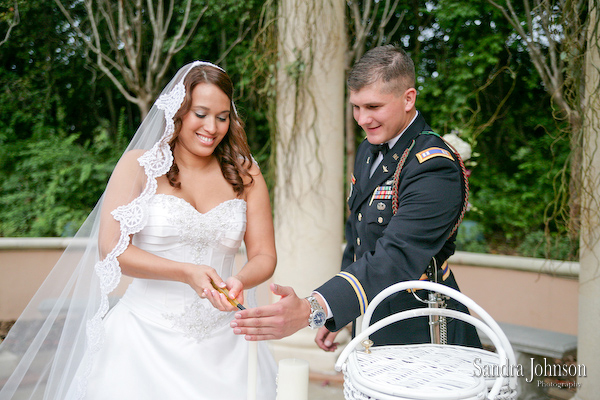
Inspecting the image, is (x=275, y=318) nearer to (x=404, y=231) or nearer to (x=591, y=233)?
(x=404, y=231)

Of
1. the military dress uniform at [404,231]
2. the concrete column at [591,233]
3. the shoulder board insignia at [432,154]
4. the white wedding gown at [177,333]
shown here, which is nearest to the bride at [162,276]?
the white wedding gown at [177,333]

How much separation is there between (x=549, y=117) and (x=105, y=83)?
647 centimetres

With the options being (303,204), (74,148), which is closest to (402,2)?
(303,204)

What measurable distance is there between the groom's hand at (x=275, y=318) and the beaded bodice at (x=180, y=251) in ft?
2.08

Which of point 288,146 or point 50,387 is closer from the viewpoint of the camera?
point 50,387

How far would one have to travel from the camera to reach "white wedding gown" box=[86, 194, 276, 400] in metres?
1.93

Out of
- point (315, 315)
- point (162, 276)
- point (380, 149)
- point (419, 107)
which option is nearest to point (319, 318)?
point (315, 315)

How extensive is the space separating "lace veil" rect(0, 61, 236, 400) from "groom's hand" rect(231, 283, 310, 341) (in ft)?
2.35

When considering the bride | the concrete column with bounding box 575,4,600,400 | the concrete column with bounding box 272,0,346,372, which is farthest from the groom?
the concrete column with bounding box 272,0,346,372

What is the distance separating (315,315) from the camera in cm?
162

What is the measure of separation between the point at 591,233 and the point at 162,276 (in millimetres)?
2478

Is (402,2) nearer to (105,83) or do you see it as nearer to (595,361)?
(105,83)

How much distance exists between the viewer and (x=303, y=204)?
13.4 feet

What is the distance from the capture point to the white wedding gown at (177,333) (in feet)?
6.35
